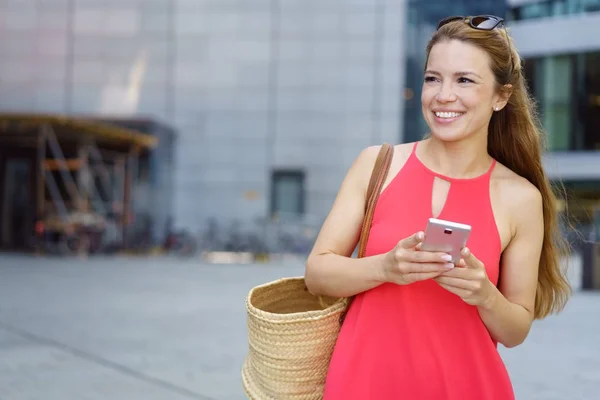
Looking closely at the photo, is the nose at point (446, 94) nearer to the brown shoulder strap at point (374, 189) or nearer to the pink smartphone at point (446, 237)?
the brown shoulder strap at point (374, 189)

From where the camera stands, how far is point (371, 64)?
93.9ft

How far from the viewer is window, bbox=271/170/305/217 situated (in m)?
28.7

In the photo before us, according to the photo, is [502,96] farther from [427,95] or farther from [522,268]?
[522,268]

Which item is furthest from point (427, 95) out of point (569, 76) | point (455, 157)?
point (569, 76)

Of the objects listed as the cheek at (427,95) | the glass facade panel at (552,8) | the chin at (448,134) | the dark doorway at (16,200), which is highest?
the glass facade panel at (552,8)

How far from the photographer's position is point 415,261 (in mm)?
1896

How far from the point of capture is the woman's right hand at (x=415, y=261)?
186 cm

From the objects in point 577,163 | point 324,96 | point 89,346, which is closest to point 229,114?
point 324,96

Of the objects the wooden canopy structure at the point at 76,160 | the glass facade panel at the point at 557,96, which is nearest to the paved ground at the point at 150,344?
the wooden canopy structure at the point at 76,160

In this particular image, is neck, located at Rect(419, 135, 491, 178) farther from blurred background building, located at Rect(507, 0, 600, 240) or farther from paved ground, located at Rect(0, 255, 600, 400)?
blurred background building, located at Rect(507, 0, 600, 240)

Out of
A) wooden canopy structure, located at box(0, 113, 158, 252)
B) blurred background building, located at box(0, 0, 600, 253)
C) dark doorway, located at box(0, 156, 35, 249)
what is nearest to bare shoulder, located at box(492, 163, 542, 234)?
wooden canopy structure, located at box(0, 113, 158, 252)

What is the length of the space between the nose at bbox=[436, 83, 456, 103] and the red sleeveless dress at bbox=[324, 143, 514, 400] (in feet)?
0.94

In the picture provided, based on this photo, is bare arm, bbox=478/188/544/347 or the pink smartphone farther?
bare arm, bbox=478/188/544/347

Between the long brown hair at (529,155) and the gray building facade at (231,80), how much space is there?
25.8m
